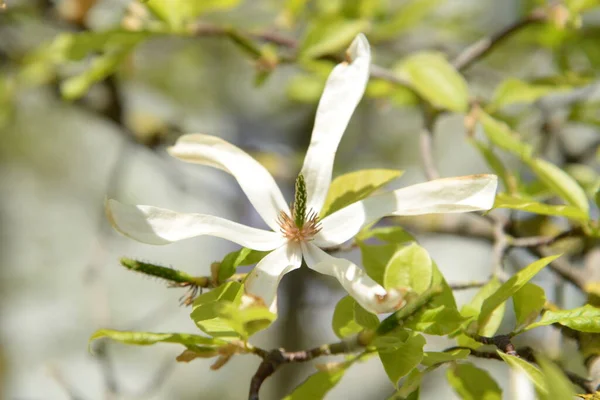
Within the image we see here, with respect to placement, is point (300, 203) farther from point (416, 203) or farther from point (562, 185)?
point (562, 185)

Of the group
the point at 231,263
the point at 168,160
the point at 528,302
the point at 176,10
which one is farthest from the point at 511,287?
the point at 168,160

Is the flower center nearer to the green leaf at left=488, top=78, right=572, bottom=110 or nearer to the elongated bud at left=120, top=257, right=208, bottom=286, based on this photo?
the elongated bud at left=120, top=257, right=208, bottom=286

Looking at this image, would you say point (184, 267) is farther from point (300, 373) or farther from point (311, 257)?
point (311, 257)

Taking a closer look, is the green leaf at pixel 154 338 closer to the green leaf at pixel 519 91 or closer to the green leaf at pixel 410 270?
the green leaf at pixel 410 270

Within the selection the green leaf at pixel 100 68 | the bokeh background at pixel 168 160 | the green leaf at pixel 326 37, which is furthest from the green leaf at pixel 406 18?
the green leaf at pixel 100 68

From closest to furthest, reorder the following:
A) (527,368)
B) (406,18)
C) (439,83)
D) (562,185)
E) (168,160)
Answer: (527,368), (562,185), (439,83), (406,18), (168,160)

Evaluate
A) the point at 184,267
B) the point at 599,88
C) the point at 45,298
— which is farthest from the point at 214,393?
the point at 599,88

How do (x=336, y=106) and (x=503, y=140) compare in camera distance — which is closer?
(x=336, y=106)

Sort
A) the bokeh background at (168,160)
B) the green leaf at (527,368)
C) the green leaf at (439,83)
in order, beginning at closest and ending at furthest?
the green leaf at (527,368) < the green leaf at (439,83) < the bokeh background at (168,160)
